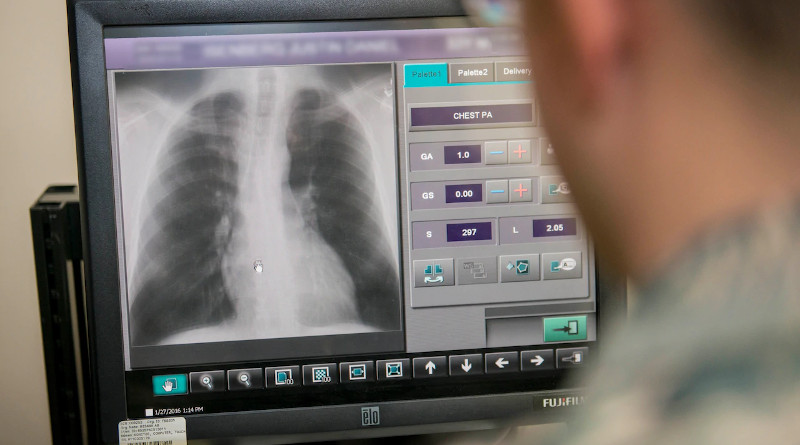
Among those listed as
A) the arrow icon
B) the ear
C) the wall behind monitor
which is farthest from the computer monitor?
the ear

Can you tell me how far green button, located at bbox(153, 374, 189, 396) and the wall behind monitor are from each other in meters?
0.26

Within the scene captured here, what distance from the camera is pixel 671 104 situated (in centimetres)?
24

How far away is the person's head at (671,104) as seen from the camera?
23 centimetres

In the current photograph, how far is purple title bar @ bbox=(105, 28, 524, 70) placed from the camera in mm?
604

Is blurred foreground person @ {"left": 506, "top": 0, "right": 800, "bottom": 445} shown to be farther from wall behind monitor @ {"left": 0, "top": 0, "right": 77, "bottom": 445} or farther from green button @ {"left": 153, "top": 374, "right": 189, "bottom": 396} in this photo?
wall behind monitor @ {"left": 0, "top": 0, "right": 77, "bottom": 445}

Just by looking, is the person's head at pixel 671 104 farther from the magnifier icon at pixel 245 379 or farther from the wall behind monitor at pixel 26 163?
the wall behind monitor at pixel 26 163

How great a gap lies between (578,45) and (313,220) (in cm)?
40

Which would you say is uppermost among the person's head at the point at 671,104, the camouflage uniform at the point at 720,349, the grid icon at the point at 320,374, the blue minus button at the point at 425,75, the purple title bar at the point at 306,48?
the purple title bar at the point at 306,48

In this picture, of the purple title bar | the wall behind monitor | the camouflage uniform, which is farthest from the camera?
the wall behind monitor

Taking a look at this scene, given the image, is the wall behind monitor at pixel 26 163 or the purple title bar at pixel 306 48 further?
the wall behind monitor at pixel 26 163

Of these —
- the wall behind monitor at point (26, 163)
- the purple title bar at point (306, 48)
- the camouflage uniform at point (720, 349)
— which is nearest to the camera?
the camouflage uniform at point (720, 349)

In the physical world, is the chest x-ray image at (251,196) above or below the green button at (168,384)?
above

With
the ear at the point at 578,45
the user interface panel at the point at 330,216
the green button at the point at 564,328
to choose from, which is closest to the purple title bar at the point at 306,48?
the user interface panel at the point at 330,216

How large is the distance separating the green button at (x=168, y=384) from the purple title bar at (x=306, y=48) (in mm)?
225
